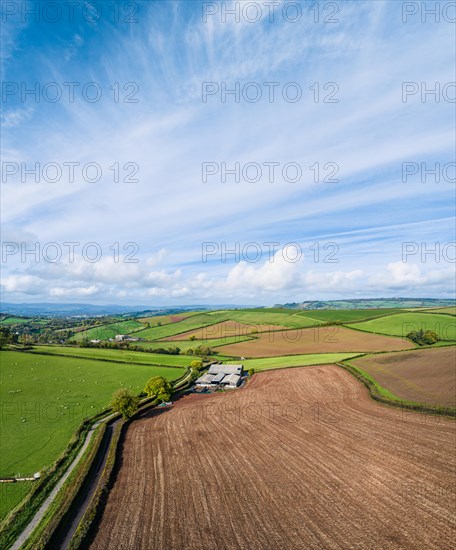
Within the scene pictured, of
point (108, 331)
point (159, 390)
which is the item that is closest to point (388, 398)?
point (159, 390)

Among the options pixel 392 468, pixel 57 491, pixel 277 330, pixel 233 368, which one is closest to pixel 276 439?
pixel 392 468

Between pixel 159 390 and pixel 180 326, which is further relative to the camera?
pixel 180 326

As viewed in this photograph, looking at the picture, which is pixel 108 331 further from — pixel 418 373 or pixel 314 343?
pixel 418 373

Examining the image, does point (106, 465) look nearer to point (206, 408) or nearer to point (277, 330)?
point (206, 408)

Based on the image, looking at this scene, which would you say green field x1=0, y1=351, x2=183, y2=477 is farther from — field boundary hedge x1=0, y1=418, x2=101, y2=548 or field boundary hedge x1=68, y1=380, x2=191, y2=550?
field boundary hedge x1=68, y1=380, x2=191, y2=550

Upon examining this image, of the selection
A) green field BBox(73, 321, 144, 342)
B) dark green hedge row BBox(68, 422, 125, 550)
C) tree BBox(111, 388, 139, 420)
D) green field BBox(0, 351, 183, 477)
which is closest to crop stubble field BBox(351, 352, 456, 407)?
tree BBox(111, 388, 139, 420)

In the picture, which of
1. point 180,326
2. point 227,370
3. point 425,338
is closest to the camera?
point 227,370

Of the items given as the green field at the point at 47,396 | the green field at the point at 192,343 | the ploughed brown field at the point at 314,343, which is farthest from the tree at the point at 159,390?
the green field at the point at 192,343
